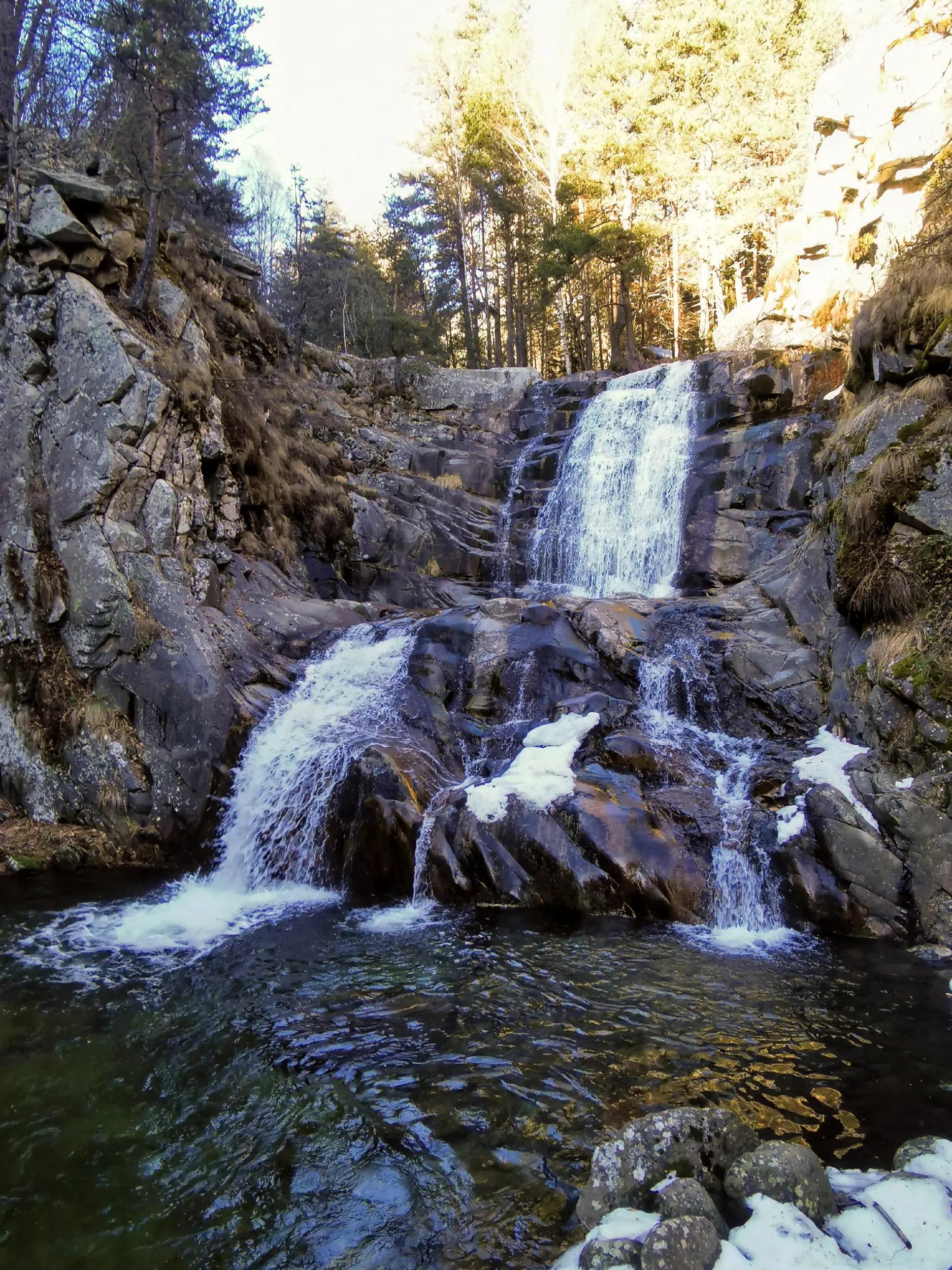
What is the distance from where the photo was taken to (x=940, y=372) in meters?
9.34

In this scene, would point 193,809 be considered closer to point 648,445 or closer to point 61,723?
point 61,723

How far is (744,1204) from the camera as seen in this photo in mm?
3312

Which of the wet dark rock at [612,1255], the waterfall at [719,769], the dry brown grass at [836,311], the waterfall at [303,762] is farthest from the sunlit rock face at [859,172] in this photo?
the wet dark rock at [612,1255]

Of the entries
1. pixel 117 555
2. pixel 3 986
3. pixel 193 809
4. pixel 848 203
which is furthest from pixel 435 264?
pixel 3 986

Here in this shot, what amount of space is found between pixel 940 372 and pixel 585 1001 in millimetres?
8750

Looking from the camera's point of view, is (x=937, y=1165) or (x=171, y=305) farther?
(x=171, y=305)

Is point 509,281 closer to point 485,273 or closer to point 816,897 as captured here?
point 485,273

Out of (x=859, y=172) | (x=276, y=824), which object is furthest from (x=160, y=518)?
(x=859, y=172)

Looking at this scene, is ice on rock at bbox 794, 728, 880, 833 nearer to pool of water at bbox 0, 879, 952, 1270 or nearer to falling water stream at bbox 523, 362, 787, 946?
falling water stream at bbox 523, 362, 787, 946

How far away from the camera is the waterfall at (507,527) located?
57.2 feet

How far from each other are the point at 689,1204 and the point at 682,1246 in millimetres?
259

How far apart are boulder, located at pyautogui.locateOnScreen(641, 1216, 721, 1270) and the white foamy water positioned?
5391mm

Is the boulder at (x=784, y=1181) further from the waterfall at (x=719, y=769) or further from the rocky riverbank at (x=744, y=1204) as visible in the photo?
the waterfall at (x=719, y=769)

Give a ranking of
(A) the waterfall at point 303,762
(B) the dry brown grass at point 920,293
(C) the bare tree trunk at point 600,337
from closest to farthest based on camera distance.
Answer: (A) the waterfall at point 303,762 → (B) the dry brown grass at point 920,293 → (C) the bare tree trunk at point 600,337
